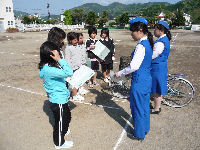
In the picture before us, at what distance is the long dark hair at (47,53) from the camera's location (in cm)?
244

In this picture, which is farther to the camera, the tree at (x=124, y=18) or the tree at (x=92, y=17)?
the tree at (x=124, y=18)

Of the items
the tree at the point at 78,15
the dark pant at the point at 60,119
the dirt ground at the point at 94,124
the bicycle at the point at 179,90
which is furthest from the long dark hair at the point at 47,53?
the tree at the point at 78,15

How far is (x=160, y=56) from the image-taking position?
384 cm

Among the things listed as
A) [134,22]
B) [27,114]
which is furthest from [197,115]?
[27,114]

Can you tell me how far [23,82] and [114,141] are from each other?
4643 millimetres

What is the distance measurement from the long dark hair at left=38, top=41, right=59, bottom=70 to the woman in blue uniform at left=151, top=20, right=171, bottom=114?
7.12 feet

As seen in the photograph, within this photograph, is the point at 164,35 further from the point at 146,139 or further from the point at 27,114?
the point at 27,114

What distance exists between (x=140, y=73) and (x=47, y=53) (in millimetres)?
1483

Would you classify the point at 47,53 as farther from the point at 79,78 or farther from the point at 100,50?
the point at 100,50

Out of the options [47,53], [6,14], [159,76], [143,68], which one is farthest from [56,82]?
[6,14]

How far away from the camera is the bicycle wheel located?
458cm

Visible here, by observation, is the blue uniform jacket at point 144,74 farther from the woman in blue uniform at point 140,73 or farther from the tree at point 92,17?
the tree at point 92,17

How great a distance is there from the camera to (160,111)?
4441mm

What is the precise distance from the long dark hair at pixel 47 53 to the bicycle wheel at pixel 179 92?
3.31m
